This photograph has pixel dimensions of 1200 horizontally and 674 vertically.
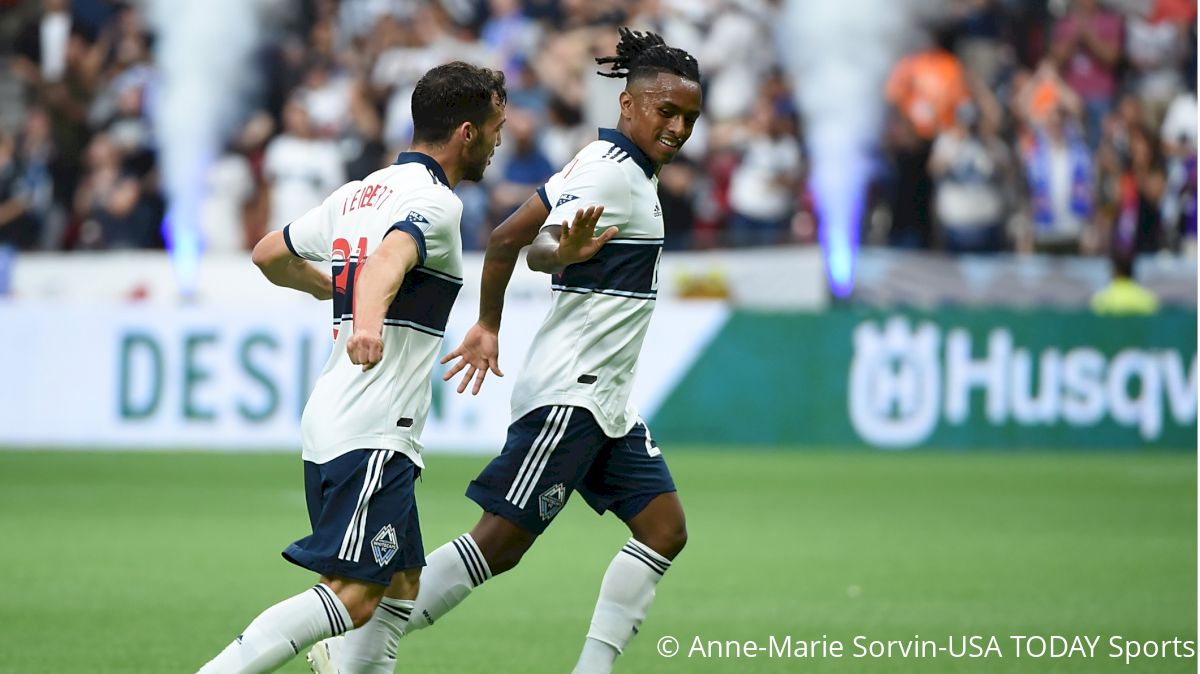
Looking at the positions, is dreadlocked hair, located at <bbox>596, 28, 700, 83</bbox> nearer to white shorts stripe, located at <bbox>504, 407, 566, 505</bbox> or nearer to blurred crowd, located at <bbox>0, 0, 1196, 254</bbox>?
white shorts stripe, located at <bbox>504, 407, 566, 505</bbox>

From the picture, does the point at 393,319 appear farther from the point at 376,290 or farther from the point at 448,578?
the point at 448,578

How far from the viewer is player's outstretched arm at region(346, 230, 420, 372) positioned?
4.83m

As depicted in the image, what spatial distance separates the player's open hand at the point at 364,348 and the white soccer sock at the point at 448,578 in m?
1.25

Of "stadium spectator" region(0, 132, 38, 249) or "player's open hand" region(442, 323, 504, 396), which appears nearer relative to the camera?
"player's open hand" region(442, 323, 504, 396)

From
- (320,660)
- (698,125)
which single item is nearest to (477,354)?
(320,660)

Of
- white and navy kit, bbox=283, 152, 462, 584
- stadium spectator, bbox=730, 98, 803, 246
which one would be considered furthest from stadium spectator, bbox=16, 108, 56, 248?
white and navy kit, bbox=283, 152, 462, 584

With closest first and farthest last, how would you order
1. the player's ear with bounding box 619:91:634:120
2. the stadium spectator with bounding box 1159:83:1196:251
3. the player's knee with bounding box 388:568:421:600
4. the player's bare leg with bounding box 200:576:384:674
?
the player's bare leg with bounding box 200:576:384:674
the player's knee with bounding box 388:568:421:600
the player's ear with bounding box 619:91:634:120
the stadium spectator with bounding box 1159:83:1196:251

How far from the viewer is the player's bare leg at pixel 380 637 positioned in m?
5.54

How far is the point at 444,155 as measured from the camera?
5441 mm

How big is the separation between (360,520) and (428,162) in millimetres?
1115

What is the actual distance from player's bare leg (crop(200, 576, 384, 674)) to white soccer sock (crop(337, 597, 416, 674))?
1.21ft

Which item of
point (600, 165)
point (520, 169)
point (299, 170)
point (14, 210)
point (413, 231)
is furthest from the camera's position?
point (14, 210)

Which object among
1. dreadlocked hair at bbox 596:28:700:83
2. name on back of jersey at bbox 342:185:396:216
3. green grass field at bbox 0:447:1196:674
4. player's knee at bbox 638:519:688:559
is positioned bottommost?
green grass field at bbox 0:447:1196:674

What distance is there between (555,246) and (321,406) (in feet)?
2.97
